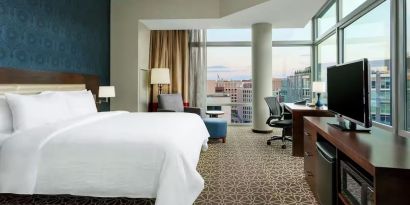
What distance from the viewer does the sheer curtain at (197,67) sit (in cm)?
681

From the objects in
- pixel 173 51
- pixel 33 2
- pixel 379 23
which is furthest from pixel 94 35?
pixel 379 23

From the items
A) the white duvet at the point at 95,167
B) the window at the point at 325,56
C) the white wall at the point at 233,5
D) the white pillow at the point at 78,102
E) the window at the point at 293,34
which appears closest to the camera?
the white duvet at the point at 95,167

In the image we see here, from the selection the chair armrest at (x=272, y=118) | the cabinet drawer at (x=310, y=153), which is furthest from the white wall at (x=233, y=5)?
the cabinet drawer at (x=310, y=153)

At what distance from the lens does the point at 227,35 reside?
6988 millimetres

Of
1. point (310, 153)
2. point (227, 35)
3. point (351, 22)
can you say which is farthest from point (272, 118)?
point (227, 35)

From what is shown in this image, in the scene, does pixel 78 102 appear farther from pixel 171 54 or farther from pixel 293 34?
pixel 293 34

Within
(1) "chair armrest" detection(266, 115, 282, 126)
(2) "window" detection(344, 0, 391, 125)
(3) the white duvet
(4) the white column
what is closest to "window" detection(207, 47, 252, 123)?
(4) the white column

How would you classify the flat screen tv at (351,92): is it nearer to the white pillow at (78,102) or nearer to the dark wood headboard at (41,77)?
the white pillow at (78,102)

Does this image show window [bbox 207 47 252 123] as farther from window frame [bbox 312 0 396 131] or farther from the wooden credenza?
the wooden credenza

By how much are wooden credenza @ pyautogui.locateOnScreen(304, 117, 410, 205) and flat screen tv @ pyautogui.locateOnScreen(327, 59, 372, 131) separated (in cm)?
14

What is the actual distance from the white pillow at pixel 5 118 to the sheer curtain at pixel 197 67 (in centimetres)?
459

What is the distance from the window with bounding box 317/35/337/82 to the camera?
5.28m

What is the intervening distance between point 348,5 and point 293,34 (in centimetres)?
237

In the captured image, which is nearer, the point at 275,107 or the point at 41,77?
the point at 41,77
